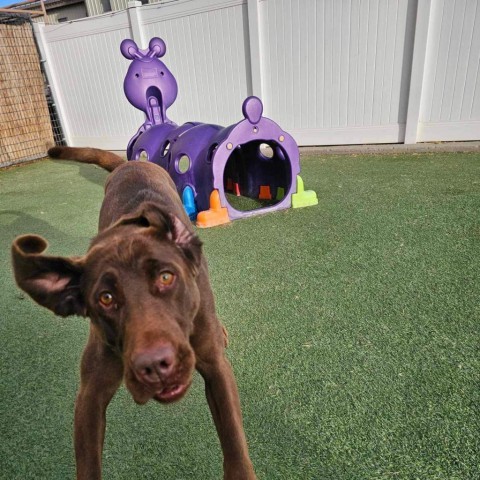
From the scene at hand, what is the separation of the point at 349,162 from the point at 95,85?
688 centimetres

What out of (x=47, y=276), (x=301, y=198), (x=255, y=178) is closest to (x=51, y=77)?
(x=255, y=178)

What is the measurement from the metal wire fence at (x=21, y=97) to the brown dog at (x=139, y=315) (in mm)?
9362

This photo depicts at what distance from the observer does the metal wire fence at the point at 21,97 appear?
9492 mm

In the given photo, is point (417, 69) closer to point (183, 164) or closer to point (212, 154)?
point (212, 154)

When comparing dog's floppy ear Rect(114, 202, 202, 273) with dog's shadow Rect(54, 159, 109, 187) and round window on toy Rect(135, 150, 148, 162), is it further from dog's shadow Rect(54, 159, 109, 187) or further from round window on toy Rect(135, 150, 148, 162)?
dog's shadow Rect(54, 159, 109, 187)

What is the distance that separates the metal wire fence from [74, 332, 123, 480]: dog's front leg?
9.42 m

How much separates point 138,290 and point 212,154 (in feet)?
11.6

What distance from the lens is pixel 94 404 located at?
1724 millimetres

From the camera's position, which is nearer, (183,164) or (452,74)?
(183,164)

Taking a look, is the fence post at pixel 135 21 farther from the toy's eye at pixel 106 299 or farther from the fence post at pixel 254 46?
the toy's eye at pixel 106 299

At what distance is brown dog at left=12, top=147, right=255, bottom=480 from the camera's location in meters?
1.39

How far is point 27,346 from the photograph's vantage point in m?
2.84

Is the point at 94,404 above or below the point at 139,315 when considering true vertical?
below

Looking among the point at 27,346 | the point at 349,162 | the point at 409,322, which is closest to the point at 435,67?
the point at 349,162
